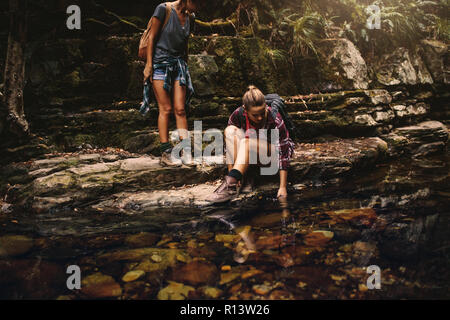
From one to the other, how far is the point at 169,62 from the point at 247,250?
111 inches

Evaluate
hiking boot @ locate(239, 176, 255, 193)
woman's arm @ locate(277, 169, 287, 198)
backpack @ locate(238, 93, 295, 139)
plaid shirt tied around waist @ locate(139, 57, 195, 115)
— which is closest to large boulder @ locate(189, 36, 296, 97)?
plaid shirt tied around waist @ locate(139, 57, 195, 115)

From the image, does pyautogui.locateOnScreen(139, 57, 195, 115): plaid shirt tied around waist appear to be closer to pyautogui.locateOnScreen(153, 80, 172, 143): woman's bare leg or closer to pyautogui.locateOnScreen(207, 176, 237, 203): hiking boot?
pyautogui.locateOnScreen(153, 80, 172, 143): woman's bare leg

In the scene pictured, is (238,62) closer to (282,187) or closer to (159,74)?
(159,74)

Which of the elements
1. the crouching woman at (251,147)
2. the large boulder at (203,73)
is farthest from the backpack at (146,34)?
the large boulder at (203,73)

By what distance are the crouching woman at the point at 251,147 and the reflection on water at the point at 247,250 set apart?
1.08 feet

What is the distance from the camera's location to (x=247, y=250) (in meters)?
2.48

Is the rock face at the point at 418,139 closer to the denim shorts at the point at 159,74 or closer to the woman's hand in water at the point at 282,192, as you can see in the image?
the woman's hand in water at the point at 282,192

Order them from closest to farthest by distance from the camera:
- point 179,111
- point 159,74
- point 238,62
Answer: point 159,74, point 179,111, point 238,62

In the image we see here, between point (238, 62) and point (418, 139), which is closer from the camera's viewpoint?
point (238, 62)

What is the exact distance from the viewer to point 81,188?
3.85 meters

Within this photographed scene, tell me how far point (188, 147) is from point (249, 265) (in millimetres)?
2436

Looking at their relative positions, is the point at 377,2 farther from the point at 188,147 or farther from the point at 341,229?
the point at 341,229

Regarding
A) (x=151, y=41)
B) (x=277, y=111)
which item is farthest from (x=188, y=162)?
(x=151, y=41)
